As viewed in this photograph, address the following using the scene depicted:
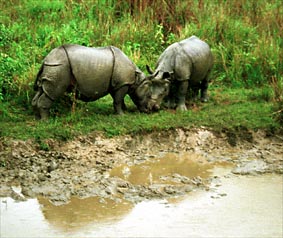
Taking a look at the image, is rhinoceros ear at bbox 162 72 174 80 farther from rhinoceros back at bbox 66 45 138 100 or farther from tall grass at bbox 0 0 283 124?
tall grass at bbox 0 0 283 124

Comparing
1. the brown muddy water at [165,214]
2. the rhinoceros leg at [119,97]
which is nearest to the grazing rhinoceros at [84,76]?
the rhinoceros leg at [119,97]

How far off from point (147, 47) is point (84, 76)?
10.5 feet

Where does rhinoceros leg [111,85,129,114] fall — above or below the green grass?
above

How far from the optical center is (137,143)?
942cm

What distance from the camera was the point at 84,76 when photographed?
31.2 ft

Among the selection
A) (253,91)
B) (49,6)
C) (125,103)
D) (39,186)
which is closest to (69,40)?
(125,103)

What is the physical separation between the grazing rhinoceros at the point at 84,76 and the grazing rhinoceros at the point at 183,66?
21.5 inches

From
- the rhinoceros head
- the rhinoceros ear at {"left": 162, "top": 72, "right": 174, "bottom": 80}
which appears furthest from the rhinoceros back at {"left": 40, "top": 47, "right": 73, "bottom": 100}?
the rhinoceros ear at {"left": 162, "top": 72, "right": 174, "bottom": 80}

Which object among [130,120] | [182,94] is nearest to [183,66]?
[182,94]

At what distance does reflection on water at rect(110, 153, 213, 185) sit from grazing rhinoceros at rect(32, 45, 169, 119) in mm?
1401

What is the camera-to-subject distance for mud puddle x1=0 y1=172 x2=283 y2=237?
6.66 metres

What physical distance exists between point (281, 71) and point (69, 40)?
12.3 feet

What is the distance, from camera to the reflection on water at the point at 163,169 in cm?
836

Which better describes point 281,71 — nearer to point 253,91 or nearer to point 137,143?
point 253,91
